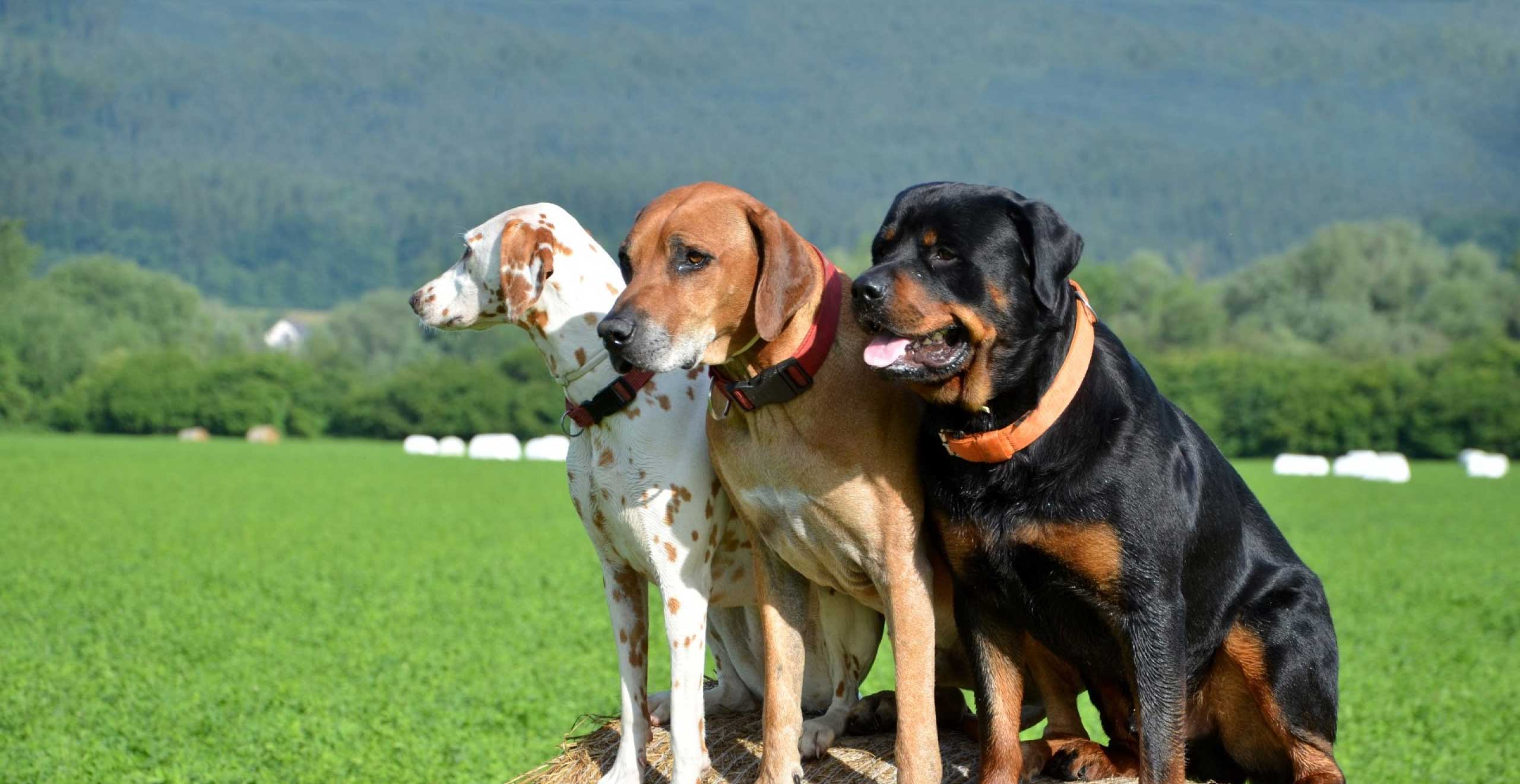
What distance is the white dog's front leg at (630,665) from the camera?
5266mm

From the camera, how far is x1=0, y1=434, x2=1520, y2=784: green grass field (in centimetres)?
895

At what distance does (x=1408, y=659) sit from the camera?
1362 cm

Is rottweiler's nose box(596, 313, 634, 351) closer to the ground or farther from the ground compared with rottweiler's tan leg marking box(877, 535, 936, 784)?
farther from the ground

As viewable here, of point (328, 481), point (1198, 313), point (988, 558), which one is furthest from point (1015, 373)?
point (1198, 313)

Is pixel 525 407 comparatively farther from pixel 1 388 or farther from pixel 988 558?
pixel 988 558

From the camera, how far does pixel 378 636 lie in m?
13.4

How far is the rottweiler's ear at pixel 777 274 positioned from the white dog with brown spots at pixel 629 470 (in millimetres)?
717

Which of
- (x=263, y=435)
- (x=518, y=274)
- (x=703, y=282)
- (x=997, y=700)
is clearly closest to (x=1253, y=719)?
(x=997, y=700)

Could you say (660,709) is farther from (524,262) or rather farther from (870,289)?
(870,289)

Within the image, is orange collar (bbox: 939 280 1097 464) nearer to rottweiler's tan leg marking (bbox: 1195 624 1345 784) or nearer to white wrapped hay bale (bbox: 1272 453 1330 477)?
rottweiler's tan leg marking (bbox: 1195 624 1345 784)

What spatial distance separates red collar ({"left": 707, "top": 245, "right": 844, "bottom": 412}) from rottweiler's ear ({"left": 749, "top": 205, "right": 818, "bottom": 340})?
0.12 meters

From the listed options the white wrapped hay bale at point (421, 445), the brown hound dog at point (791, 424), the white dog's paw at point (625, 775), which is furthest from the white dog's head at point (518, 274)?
the white wrapped hay bale at point (421, 445)

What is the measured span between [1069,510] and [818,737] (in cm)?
160

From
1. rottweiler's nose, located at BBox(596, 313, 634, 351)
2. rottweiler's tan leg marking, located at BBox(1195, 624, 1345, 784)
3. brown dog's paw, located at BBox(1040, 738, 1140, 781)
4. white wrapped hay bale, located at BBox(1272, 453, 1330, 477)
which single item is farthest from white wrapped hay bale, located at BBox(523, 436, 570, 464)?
rottweiler's nose, located at BBox(596, 313, 634, 351)
